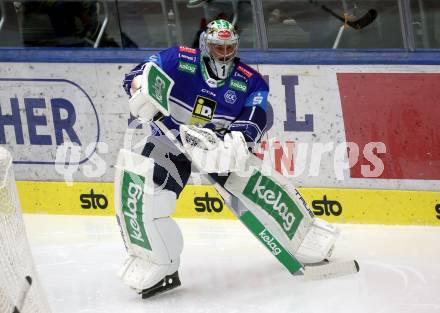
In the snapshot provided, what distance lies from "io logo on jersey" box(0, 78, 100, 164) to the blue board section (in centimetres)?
15

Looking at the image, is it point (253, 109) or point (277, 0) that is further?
point (277, 0)

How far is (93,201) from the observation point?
691cm

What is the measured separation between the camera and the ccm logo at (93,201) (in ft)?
22.6

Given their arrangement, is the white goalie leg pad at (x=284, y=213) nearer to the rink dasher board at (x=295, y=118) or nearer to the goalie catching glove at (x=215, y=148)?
the goalie catching glove at (x=215, y=148)

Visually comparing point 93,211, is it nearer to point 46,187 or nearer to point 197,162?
point 46,187

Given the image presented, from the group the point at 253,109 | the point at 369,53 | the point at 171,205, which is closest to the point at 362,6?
the point at 369,53

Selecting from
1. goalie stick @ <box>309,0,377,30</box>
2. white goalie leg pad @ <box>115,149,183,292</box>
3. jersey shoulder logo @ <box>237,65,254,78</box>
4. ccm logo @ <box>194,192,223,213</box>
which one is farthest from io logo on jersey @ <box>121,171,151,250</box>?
goalie stick @ <box>309,0,377,30</box>

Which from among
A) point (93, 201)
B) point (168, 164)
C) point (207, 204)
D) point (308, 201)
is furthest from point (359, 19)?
point (93, 201)

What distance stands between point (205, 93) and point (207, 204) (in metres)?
1.58

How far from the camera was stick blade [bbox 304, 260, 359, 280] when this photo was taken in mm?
5445

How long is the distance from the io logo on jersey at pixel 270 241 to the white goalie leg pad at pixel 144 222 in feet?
1.32

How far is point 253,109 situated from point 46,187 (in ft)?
7.27

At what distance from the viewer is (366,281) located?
5.41 metres

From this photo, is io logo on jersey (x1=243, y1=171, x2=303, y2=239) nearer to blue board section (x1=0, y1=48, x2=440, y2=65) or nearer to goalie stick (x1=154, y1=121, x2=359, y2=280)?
goalie stick (x1=154, y1=121, x2=359, y2=280)
